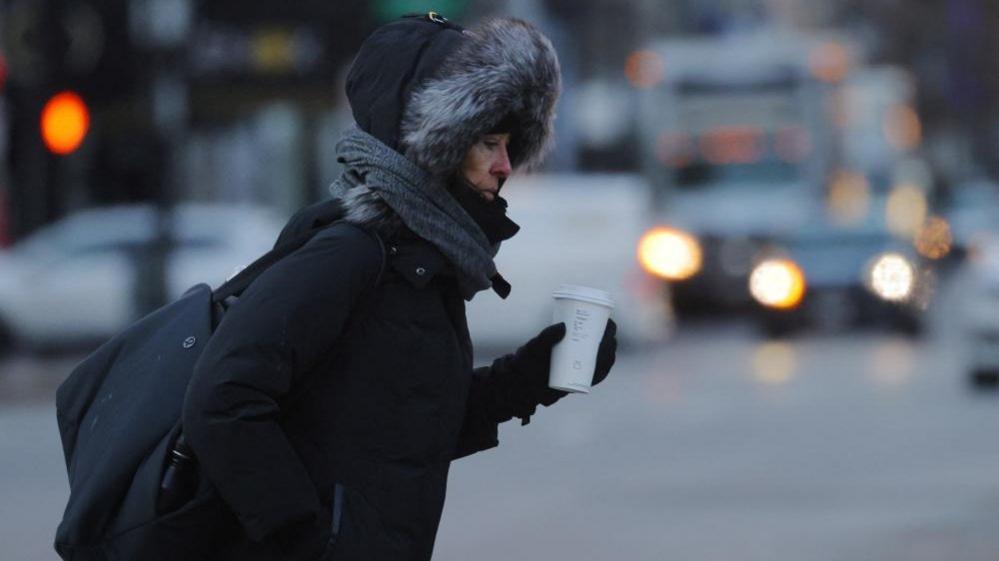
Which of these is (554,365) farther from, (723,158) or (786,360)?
(723,158)

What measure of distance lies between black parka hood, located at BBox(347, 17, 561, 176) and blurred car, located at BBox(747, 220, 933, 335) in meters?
20.0

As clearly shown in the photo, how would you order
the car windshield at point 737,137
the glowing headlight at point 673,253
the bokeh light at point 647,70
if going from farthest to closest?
the bokeh light at point 647,70, the car windshield at point 737,137, the glowing headlight at point 673,253

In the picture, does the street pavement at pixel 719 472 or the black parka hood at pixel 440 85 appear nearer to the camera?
the black parka hood at pixel 440 85

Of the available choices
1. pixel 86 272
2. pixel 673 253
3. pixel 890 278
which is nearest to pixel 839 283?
pixel 890 278

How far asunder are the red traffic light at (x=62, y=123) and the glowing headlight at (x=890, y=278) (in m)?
10.4

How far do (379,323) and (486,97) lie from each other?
41 cm

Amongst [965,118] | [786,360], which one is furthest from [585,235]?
[965,118]

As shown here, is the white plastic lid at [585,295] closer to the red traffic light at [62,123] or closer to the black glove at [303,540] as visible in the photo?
the black glove at [303,540]

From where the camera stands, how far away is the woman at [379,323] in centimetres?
309

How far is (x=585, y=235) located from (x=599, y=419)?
714 centimetres

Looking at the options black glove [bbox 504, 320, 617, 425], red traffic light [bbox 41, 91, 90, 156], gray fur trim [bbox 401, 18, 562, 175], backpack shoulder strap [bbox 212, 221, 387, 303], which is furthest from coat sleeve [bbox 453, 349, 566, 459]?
red traffic light [bbox 41, 91, 90, 156]

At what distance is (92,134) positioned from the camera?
31.1 meters

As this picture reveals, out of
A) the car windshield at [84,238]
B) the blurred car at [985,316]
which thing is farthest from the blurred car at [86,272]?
the blurred car at [985,316]

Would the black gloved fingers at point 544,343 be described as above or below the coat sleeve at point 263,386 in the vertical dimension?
above
